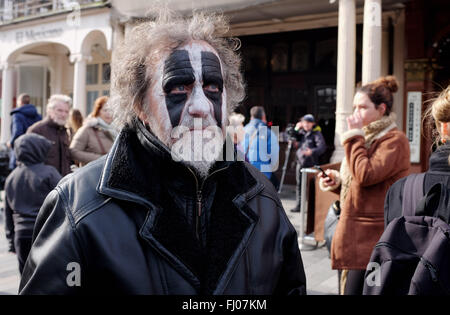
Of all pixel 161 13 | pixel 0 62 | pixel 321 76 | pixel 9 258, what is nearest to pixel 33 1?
pixel 0 62

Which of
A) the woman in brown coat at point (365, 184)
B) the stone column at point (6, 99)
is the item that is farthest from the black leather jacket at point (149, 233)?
the stone column at point (6, 99)

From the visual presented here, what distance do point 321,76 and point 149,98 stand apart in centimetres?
1130

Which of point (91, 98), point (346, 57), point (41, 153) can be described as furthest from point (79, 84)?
point (41, 153)

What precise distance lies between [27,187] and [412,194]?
10.1 feet

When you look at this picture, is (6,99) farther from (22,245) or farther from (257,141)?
(22,245)

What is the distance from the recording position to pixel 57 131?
201 inches

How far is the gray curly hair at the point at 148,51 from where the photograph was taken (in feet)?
4.83

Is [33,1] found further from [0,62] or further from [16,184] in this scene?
[16,184]

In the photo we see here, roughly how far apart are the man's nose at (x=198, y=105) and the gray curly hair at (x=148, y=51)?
16 centimetres

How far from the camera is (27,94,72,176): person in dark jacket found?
502 centimetres

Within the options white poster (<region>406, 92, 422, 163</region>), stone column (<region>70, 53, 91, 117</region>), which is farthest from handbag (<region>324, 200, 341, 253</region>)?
stone column (<region>70, 53, 91, 117</region>)

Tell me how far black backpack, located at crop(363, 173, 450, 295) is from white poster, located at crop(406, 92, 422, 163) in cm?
795

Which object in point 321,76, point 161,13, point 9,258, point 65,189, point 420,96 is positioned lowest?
point 9,258
